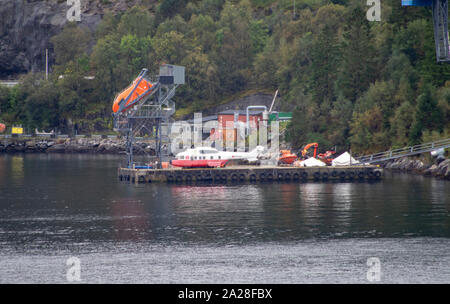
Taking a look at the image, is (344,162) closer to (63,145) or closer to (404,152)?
(404,152)

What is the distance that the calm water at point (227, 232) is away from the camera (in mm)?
46562

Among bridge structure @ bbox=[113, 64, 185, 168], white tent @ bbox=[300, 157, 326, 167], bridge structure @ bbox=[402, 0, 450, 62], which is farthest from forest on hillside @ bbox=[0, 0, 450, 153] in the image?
bridge structure @ bbox=[113, 64, 185, 168]

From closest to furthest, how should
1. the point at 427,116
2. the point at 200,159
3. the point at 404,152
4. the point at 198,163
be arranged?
1. the point at 198,163
2. the point at 200,159
3. the point at 427,116
4. the point at 404,152

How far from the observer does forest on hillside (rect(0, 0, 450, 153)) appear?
4291 inches

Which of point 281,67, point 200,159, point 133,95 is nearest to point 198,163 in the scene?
point 200,159

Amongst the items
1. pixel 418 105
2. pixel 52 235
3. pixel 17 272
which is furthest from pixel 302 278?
pixel 418 105

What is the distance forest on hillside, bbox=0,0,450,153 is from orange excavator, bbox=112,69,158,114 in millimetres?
35490

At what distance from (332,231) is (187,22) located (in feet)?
442

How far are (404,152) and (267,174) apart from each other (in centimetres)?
2220

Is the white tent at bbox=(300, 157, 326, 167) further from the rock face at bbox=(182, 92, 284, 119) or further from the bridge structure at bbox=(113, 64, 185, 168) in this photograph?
the rock face at bbox=(182, 92, 284, 119)

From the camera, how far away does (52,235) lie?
56562 mm

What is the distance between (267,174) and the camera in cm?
9231

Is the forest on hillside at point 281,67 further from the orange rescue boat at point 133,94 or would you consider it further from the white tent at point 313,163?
the orange rescue boat at point 133,94

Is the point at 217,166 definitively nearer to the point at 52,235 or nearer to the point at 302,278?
the point at 52,235
